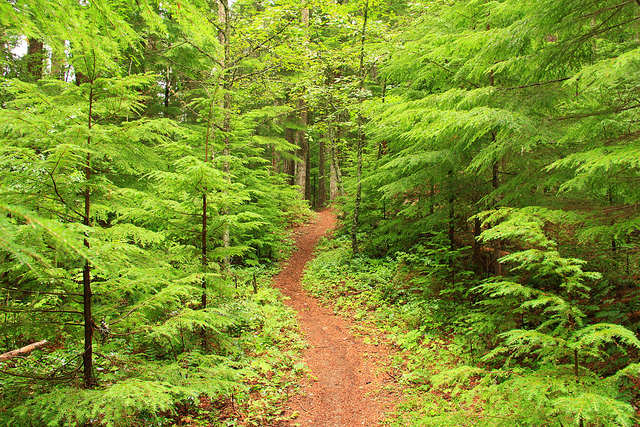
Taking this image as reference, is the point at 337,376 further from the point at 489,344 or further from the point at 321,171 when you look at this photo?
the point at 321,171

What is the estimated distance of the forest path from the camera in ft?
15.8

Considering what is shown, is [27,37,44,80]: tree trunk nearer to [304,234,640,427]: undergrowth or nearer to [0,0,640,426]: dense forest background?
[0,0,640,426]: dense forest background

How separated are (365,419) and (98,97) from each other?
5836mm

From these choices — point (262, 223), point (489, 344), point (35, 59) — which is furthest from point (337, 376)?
point (35, 59)

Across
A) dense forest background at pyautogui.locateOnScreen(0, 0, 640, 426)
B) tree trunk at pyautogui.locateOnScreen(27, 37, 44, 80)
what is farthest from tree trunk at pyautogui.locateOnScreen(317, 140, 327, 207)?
tree trunk at pyautogui.locateOnScreen(27, 37, 44, 80)

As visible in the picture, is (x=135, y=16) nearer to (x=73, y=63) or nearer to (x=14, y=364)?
(x=73, y=63)

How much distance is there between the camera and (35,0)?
7.69 ft

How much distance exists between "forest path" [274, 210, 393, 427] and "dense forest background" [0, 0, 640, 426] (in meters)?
0.44

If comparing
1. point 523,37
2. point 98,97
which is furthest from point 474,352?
point 98,97

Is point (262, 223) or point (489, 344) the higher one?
point (262, 223)

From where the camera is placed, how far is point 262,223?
5898mm

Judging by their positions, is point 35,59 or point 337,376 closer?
point 337,376

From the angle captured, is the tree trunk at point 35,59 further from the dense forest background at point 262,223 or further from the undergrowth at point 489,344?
the undergrowth at point 489,344

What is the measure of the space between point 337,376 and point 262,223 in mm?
3308
